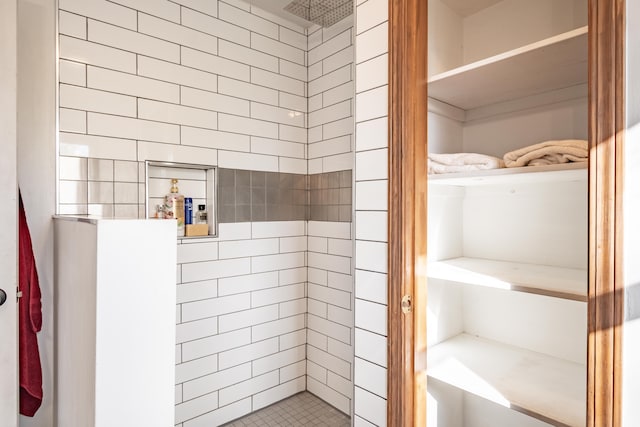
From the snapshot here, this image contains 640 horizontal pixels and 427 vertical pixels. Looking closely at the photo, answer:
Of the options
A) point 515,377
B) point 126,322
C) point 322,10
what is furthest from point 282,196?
point 515,377

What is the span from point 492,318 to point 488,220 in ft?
1.19

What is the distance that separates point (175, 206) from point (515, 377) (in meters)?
1.63

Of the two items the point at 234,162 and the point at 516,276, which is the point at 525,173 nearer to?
the point at 516,276

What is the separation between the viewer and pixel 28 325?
1.36 meters

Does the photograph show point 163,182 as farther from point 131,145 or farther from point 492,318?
point 492,318

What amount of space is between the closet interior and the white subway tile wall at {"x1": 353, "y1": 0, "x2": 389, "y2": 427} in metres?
0.16

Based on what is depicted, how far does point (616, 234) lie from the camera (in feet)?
2.38

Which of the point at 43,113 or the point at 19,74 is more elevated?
the point at 19,74

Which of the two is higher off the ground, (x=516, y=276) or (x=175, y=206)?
(x=175, y=206)

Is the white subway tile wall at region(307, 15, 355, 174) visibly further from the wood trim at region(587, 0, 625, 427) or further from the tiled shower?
the wood trim at region(587, 0, 625, 427)

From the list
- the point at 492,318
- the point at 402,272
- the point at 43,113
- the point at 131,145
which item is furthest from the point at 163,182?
the point at 492,318

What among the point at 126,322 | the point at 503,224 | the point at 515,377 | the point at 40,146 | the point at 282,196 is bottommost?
the point at 515,377
